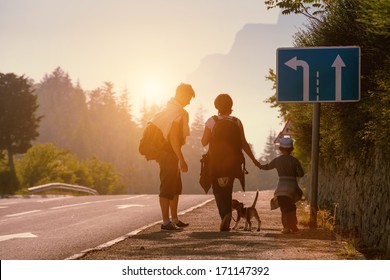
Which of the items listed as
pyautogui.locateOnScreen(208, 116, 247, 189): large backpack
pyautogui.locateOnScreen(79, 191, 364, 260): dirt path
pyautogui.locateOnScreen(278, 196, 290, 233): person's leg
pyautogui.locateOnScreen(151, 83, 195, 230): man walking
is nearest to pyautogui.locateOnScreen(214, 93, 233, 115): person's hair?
pyautogui.locateOnScreen(208, 116, 247, 189): large backpack

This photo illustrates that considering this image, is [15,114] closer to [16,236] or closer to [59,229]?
[59,229]

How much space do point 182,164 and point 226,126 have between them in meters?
0.88

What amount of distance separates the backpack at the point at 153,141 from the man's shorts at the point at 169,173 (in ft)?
0.47

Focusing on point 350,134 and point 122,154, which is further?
point 122,154

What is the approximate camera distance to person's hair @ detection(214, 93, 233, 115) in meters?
10.6

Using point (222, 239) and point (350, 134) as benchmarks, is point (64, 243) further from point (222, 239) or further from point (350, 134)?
point (350, 134)

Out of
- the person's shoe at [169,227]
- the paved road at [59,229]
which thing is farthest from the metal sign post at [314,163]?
the paved road at [59,229]

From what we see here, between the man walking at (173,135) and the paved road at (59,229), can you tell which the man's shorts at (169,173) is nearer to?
the man walking at (173,135)

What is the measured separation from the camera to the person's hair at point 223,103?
34.8ft

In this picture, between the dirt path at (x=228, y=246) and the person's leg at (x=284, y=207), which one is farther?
the person's leg at (x=284, y=207)

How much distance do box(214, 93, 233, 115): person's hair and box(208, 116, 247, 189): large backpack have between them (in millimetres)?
145

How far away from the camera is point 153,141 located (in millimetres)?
10875

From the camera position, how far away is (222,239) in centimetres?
953
